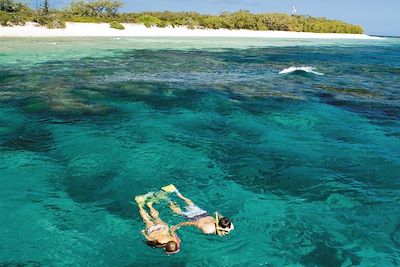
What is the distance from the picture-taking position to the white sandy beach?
7694 centimetres

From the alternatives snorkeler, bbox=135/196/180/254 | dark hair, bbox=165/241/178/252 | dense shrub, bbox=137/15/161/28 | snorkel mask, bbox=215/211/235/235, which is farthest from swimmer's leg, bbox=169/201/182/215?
dense shrub, bbox=137/15/161/28

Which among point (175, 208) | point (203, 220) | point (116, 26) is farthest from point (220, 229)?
point (116, 26)

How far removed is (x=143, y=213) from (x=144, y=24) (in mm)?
92077

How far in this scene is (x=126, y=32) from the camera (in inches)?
3597

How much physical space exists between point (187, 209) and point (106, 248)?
2838 millimetres

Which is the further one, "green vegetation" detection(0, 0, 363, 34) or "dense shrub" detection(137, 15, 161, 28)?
"dense shrub" detection(137, 15, 161, 28)

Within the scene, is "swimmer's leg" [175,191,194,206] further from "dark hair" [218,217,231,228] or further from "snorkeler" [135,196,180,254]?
"dark hair" [218,217,231,228]

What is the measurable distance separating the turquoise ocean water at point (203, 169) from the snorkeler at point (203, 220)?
11.1 inches

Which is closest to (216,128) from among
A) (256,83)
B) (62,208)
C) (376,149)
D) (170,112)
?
(170,112)

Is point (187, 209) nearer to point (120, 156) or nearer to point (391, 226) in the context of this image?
point (120, 156)

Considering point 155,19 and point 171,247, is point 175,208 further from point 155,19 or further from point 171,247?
point 155,19

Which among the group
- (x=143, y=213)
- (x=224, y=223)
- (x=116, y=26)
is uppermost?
(x=116, y=26)

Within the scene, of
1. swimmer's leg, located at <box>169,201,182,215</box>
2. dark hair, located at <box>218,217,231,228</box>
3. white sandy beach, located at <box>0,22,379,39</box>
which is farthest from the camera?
white sandy beach, located at <box>0,22,379,39</box>

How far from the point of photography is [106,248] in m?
10.9
